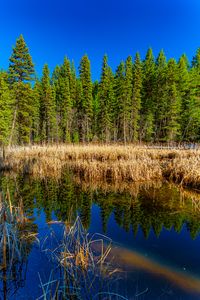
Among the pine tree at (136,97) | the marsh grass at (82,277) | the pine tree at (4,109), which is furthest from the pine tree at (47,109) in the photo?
the marsh grass at (82,277)

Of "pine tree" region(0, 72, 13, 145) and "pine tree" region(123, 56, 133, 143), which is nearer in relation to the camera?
"pine tree" region(0, 72, 13, 145)

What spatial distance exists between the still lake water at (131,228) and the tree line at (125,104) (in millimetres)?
21578

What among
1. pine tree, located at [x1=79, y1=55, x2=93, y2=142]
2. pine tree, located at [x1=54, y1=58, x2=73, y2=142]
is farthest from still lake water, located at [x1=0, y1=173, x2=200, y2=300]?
pine tree, located at [x1=54, y1=58, x2=73, y2=142]

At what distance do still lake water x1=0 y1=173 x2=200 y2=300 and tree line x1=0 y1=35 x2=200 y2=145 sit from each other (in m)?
21.6

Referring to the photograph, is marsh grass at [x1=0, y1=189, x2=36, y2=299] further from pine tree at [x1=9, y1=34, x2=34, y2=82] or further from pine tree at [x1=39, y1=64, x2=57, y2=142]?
pine tree at [x1=39, y1=64, x2=57, y2=142]

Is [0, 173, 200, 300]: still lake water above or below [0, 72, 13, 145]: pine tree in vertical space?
below

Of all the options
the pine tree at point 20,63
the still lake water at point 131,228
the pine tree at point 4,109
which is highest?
the pine tree at point 20,63

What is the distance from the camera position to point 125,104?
3378cm

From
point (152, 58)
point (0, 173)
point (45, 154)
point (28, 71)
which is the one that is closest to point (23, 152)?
point (45, 154)

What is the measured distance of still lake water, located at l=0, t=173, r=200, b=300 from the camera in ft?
8.89

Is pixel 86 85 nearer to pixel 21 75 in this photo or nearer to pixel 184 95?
pixel 21 75

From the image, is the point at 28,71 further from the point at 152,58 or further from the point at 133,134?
the point at 152,58

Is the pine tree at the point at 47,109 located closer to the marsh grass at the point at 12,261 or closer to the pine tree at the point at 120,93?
the pine tree at the point at 120,93

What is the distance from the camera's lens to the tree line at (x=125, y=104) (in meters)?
31.9
